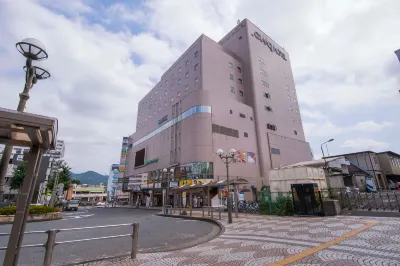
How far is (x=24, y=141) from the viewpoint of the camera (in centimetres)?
413

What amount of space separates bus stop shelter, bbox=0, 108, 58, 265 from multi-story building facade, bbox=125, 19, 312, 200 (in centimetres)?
2818

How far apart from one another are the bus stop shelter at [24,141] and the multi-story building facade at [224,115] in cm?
2818

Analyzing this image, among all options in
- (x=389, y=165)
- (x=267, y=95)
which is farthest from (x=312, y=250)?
(x=389, y=165)

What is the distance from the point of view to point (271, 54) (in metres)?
54.9

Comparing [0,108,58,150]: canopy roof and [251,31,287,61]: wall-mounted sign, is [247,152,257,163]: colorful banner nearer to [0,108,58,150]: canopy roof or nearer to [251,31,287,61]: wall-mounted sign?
[251,31,287,61]: wall-mounted sign

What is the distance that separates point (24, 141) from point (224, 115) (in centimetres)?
3540

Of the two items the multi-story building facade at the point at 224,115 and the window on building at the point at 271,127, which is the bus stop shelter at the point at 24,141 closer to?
the multi-story building facade at the point at 224,115

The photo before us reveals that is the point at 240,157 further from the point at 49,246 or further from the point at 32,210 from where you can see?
the point at 49,246

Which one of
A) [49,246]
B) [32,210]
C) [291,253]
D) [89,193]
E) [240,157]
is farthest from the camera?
[89,193]

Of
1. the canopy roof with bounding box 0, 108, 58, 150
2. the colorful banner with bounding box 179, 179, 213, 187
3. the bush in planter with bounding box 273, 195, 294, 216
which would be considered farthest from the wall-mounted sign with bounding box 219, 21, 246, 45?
the canopy roof with bounding box 0, 108, 58, 150

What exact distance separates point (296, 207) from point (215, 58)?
3696cm

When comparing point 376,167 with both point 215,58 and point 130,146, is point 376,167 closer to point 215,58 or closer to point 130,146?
point 215,58

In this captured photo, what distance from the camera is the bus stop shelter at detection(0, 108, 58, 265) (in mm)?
3426

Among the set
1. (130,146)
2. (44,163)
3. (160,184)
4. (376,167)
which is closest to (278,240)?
(44,163)
